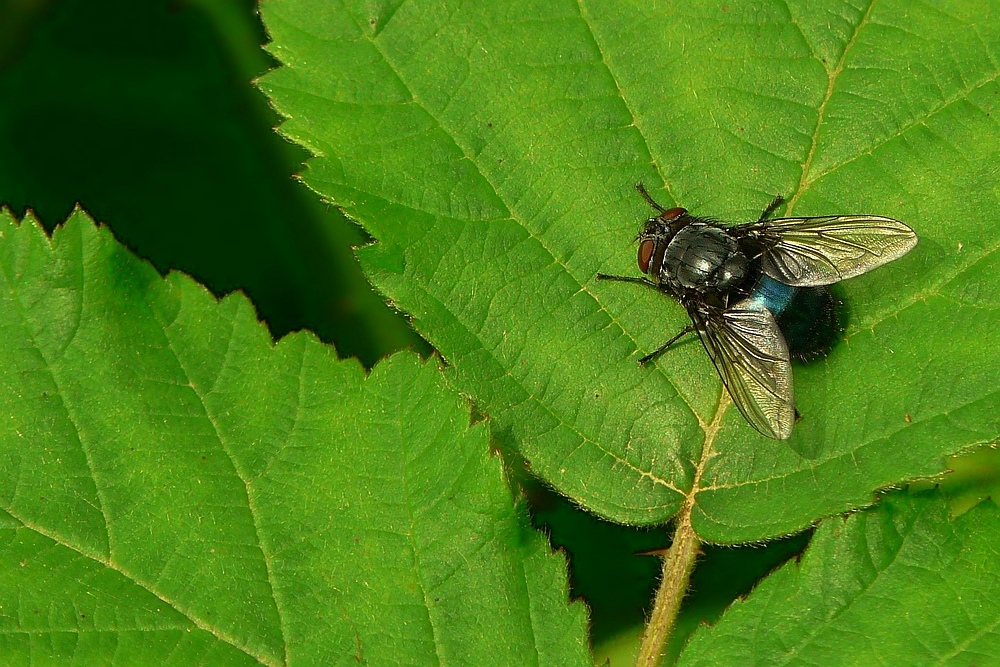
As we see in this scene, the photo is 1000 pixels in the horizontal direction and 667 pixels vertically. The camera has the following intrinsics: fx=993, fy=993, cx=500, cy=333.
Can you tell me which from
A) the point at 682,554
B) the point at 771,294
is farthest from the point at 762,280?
the point at 682,554

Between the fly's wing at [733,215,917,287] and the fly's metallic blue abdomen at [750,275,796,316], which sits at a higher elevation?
the fly's wing at [733,215,917,287]

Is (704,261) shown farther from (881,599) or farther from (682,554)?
(881,599)

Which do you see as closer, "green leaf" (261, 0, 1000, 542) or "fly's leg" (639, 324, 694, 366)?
"green leaf" (261, 0, 1000, 542)

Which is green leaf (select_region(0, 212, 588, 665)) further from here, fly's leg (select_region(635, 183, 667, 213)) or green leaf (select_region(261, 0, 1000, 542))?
fly's leg (select_region(635, 183, 667, 213))

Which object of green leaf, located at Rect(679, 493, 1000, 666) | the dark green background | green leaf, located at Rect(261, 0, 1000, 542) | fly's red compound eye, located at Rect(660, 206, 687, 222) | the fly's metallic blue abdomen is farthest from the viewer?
the dark green background

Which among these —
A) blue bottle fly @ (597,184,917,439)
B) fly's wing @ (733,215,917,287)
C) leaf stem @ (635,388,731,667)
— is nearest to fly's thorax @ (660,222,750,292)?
blue bottle fly @ (597,184,917,439)
